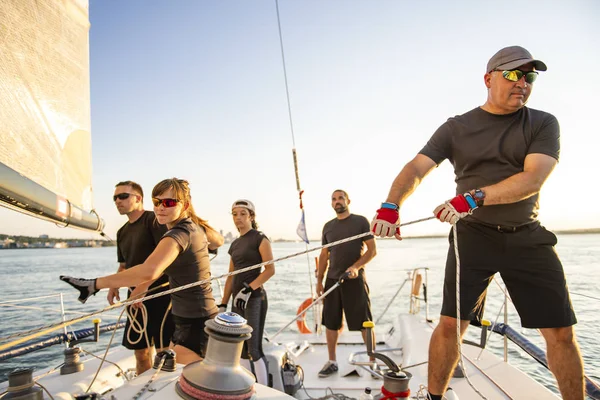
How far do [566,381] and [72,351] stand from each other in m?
3.44

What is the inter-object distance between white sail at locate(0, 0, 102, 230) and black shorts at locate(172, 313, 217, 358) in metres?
1.11

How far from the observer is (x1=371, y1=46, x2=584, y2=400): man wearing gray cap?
1.84m

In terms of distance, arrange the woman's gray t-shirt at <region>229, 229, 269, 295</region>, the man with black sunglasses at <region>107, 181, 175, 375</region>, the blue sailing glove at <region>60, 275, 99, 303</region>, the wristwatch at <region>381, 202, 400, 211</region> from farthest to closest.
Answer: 1. the woman's gray t-shirt at <region>229, 229, 269, 295</region>
2. the man with black sunglasses at <region>107, 181, 175, 375</region>
3. the wristwatch at <region>381, 202, 400, 211</region>
4. the blue sailing glove at <region>60, 275, 99, 303</region>

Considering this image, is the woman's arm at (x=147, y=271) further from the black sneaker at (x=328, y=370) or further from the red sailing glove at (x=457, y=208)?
the black sneaker at (x=328, y=370)

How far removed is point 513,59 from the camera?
1.95 metres

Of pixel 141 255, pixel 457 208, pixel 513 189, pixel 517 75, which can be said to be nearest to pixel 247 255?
pixel 141 255

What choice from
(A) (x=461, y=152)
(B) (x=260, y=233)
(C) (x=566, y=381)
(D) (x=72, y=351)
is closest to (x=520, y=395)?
(C) (x=566, y=381)

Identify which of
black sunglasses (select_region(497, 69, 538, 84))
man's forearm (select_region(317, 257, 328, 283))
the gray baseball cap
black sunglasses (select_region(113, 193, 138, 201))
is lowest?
man's forearm (select_region(317, 257, 328, 283))

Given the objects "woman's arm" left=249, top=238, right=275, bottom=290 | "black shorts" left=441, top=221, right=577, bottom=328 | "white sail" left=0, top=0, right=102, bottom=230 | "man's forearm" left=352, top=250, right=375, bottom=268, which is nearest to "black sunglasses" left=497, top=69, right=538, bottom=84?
"black shorts" left=441, top=221, right=577, bottom=328

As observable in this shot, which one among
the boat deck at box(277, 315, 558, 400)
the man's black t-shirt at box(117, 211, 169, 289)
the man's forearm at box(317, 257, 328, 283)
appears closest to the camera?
the boat deck at box(277, 315, 558, 400)

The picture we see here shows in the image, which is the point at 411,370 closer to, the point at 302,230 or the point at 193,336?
the point at 193,336

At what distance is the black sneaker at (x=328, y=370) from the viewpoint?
387 centimetres

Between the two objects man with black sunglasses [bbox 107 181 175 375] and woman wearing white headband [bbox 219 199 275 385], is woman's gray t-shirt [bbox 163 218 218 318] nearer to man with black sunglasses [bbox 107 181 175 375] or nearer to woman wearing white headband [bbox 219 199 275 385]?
man with black sunglasses [bbox 107 181 175 375]

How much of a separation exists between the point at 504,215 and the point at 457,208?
1.13ft
